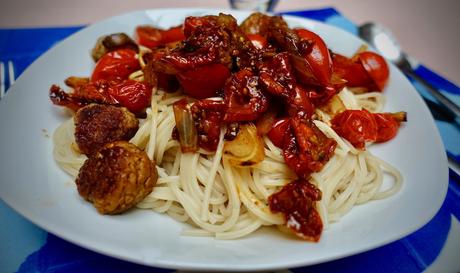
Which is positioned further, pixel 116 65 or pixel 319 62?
pixel 116 65

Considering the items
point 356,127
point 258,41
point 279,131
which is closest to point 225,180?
point 279,131

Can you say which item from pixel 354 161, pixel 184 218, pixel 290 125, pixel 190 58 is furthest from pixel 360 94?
pixel 184 218

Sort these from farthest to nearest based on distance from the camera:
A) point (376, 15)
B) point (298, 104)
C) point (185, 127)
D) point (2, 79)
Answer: point (376, 15) < point (2, 79) < point (298, 104) < point (185, 127)

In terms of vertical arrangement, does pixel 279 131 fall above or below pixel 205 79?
below

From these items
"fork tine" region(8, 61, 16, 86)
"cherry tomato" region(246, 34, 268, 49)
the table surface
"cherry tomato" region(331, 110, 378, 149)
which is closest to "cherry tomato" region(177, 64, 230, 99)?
"cherry tomato" region(246, 34, 268, 49)

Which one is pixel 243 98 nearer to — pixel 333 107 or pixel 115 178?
pixel 333 107

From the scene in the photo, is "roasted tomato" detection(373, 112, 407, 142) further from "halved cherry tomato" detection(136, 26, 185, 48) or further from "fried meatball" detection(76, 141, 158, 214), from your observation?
"halved cherry tomato" detection(136, 26, 185, 48)

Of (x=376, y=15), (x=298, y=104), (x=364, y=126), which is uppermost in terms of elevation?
(x=298, y=104)

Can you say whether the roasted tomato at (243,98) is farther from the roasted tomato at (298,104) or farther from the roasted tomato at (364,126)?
the roasted tomato at (364,126)

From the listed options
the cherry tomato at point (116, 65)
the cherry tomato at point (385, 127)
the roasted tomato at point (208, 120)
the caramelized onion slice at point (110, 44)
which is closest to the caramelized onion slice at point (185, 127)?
the roasted tomato at point (208, 120)
